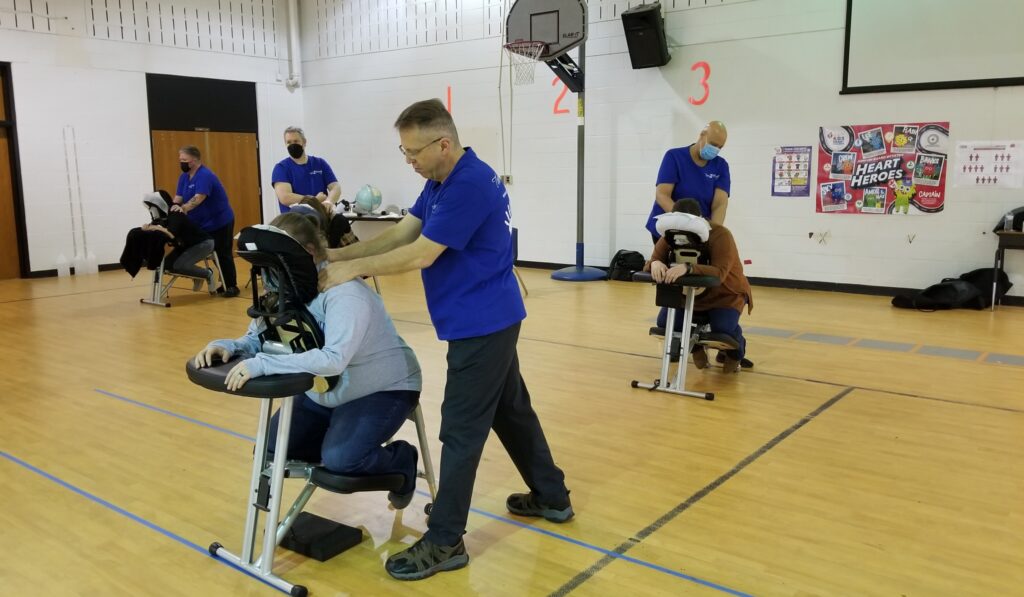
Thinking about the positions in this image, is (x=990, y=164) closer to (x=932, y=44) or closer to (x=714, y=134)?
(x=932, y=44)

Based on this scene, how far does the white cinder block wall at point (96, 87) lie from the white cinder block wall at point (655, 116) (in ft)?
5.79

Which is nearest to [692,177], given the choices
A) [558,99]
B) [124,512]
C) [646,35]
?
[124,512]

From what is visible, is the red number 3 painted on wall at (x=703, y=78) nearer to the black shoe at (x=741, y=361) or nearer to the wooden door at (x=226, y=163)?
the black shoe at (x=741, y=361)

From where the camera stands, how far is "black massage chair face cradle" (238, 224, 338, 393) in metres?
2.20

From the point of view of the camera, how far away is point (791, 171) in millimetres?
7996

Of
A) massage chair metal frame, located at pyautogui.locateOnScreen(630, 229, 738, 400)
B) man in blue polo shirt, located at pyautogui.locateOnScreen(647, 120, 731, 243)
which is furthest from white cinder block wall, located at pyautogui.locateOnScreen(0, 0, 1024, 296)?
massage chair metal frame, located at pyautogui.locateOnScreen(630, 229, 738, 400)

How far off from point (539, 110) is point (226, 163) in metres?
4.82

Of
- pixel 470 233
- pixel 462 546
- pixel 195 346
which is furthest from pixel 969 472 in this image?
pixel 195 346

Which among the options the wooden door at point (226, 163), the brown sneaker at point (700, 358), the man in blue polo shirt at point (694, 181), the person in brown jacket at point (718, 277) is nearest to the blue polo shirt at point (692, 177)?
the man in blue polo shirt at point (694, 181)

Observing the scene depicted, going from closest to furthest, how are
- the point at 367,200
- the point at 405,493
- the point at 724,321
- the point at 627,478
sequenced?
1. the point at 405,493
2. the point at 627,478
3. the point at 724,321
4. the point at 367,200

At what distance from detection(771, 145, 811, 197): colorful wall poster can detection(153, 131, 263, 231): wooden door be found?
7017mm

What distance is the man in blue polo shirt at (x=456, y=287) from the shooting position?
2299mm

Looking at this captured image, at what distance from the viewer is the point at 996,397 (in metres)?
4.29

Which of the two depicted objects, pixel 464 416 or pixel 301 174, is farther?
pixel 301 174
